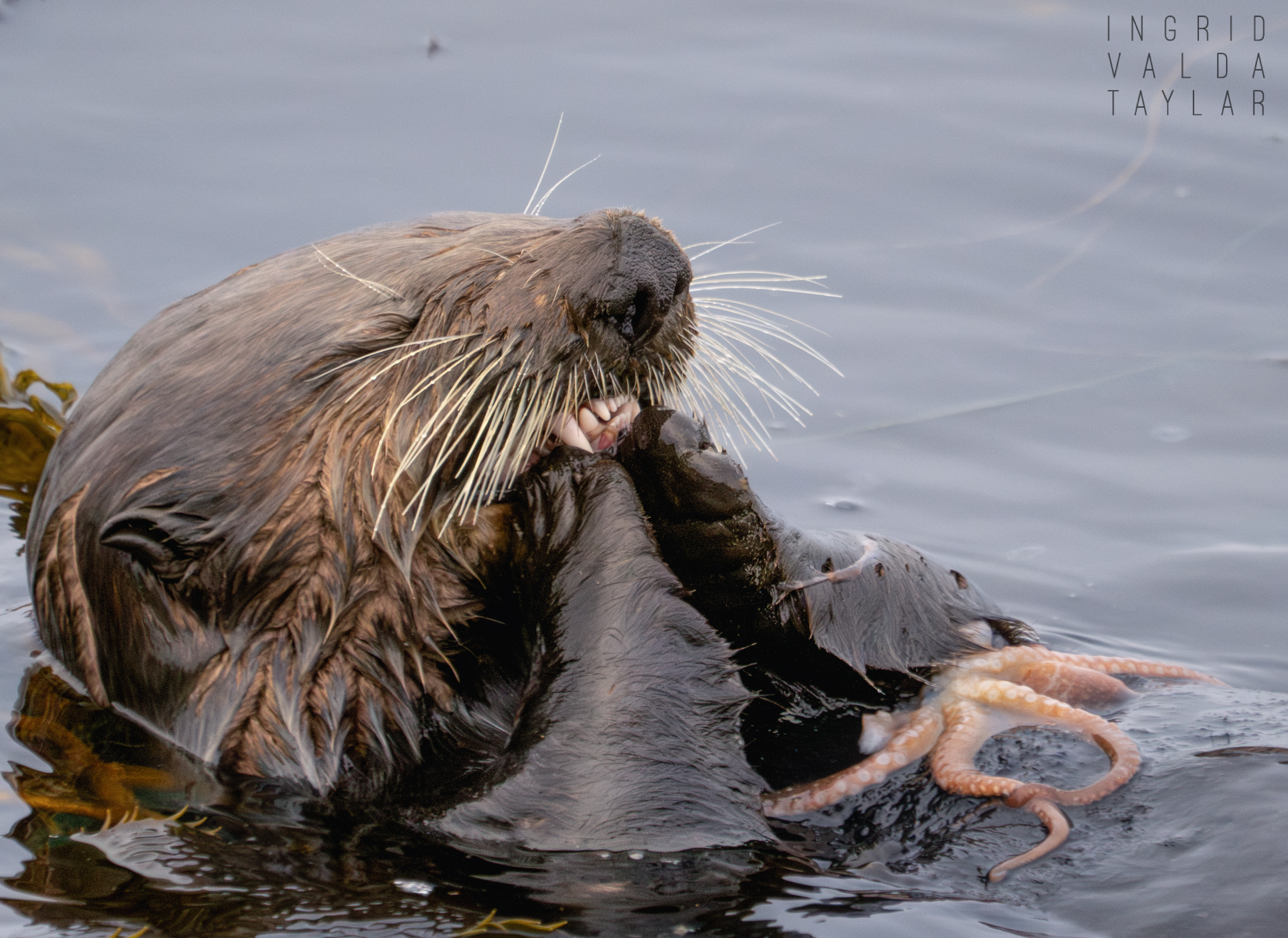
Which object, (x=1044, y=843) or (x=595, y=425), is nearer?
(x=1044, y=843)

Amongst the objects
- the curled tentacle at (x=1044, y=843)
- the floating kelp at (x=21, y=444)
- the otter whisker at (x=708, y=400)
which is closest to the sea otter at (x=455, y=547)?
the otter whisker at (x=708, y=400)

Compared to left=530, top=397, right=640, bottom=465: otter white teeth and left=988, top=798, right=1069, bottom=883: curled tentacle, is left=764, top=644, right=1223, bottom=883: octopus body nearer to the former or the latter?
left=988, top=798, right=1069, bottom=883: curled tentacle

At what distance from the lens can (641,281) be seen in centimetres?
331

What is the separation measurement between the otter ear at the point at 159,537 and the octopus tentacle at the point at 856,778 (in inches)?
53.1

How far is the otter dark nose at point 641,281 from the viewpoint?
10.9ft

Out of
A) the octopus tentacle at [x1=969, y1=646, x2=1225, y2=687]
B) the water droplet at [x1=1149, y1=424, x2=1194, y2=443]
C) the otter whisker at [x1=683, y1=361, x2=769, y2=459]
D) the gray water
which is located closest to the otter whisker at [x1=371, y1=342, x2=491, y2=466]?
the otter whisker at [x1=683, y1=361, x2=769, y2=459]

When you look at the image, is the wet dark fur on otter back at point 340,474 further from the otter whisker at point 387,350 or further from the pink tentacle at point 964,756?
the pink tentacle at point 964,756

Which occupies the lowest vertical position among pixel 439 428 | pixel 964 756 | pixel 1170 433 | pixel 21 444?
pixel 964 756

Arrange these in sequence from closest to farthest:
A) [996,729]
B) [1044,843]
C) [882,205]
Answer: [1044,843]
[996,729]
[882,205]

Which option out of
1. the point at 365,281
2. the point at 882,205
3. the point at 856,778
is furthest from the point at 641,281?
the point at 882,205

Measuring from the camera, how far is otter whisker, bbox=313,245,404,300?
352 centimetres

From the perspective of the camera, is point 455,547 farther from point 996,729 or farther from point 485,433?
point 996,729

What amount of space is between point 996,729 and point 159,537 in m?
1.87

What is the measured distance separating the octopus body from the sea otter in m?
0.13
